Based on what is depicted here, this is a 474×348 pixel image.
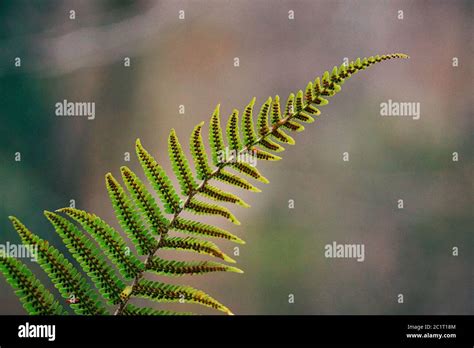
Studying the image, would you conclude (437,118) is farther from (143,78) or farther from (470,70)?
(143,78)

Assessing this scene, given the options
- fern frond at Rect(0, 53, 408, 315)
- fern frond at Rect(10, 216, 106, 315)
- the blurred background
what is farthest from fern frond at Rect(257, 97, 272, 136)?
the blurred background

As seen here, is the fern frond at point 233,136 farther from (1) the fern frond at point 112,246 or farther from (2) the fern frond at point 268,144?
(1) the fern frond at point 112,246

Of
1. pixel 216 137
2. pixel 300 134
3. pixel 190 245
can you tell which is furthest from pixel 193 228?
pixel 300 134

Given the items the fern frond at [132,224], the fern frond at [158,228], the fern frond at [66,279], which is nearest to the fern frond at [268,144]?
the fern frond at [158,228]

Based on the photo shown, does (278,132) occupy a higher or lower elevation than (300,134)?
lower

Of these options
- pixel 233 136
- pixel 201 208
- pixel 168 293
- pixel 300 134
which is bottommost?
pixel 168 293

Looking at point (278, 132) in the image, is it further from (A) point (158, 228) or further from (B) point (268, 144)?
(A) point (158, 228)
